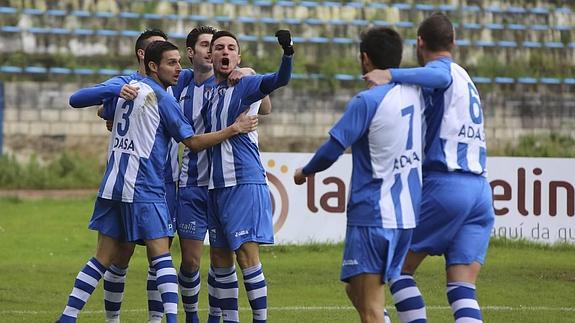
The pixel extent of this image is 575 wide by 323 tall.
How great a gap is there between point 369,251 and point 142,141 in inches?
89.2

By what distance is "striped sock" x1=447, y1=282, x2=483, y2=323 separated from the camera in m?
7.29

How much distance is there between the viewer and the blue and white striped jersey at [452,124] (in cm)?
736

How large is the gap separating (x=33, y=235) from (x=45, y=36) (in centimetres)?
733

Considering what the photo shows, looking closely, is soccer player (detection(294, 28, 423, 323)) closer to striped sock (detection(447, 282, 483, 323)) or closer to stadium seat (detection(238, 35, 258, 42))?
striped sock (detection(447, 282, 483, 323))

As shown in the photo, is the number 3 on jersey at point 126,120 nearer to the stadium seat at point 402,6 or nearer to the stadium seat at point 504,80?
the stadium seat at point 504,80

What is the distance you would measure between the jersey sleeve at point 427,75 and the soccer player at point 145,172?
5.54 feet

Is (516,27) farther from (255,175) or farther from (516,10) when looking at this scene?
(255,175)

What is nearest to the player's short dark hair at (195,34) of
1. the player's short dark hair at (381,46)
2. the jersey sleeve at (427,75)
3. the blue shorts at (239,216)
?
the blue shorts at (239,216)

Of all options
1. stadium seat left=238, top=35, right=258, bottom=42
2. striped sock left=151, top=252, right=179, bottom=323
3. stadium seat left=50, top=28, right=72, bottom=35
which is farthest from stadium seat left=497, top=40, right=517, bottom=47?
striped sock left=151, top=252, right=179, bottom=323

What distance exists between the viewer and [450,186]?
7363 millimetres

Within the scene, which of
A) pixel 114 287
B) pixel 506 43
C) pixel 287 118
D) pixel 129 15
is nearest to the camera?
pixel 114 287

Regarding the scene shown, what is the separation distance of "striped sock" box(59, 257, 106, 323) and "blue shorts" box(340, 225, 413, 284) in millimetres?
2335

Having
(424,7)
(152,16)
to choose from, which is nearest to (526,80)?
(424,7)

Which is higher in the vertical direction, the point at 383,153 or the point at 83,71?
the point at 383,153
